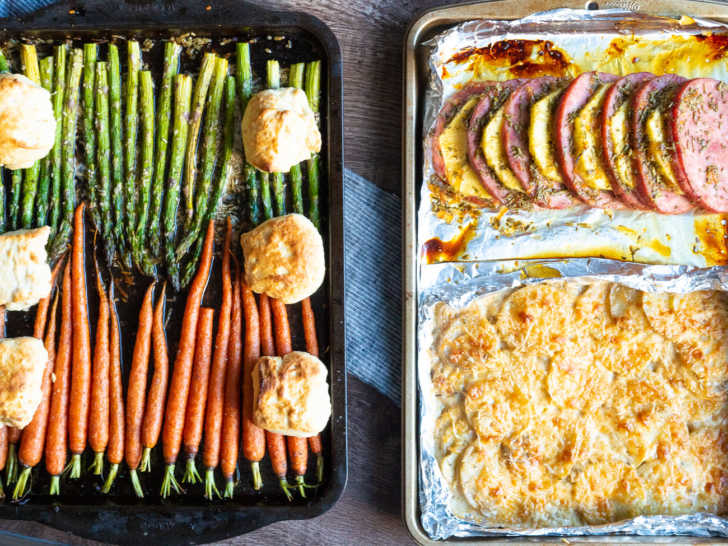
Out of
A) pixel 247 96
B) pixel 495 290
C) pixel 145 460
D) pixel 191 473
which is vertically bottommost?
pixel 191 473

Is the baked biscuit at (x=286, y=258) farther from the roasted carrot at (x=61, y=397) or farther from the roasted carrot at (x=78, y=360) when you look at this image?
the roasted carrot at (x=61, y=397)

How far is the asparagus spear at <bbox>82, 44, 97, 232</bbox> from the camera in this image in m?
4.66

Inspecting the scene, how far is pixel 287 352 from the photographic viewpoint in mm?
4660

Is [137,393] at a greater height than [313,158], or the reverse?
[313,158]

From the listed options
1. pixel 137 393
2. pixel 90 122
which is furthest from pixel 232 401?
pixel 90 122

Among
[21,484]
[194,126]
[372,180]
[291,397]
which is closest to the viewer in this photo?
[291,397]

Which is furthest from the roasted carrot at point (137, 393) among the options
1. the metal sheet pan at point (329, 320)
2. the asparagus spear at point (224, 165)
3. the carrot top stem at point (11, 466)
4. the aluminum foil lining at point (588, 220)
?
the aluminum foil lining at point (588, 220)

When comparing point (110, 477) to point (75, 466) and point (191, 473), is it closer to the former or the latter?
point (75, 466)

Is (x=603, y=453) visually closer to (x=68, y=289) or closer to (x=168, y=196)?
(x=168, y=196)

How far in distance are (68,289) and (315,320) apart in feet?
6.27

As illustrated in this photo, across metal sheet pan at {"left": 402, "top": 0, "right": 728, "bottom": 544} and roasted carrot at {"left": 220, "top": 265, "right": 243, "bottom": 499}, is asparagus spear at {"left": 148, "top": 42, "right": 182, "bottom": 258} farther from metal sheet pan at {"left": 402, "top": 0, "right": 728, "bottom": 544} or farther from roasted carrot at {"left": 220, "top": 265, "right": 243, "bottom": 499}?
metal sheet pan at {"left": 402, "top": 0, "right": 728, "bottom": 544}

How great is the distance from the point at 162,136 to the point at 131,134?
24 centimetres

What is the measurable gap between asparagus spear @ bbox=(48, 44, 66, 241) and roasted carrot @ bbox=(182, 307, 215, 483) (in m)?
1.36

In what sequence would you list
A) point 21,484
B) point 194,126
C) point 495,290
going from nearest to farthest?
point 21,484
point 194,126
point 495,290
